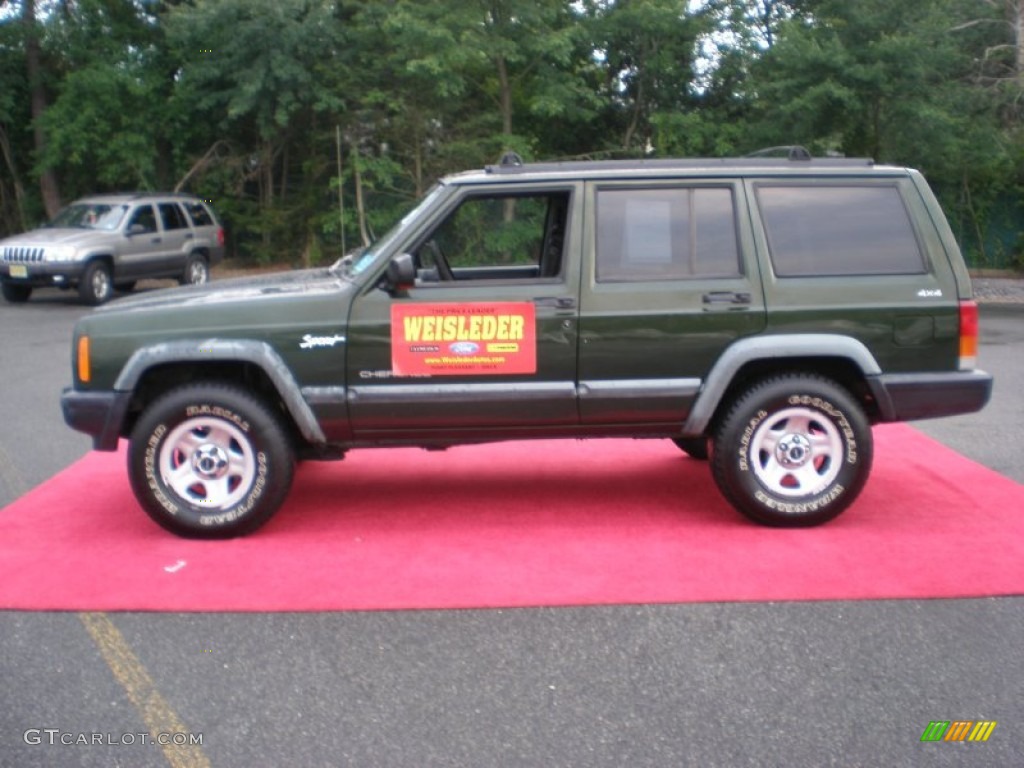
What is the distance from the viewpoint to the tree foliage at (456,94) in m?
18.9

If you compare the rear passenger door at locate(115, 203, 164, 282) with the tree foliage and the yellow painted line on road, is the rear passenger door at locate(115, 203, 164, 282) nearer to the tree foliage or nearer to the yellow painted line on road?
the tree foliage

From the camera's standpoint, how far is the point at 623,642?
15.3ft

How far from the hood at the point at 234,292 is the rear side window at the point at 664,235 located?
1.37m

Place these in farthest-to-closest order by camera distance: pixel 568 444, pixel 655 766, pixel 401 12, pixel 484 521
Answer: pixel 401 12
pixel 568 444
pixel 484 521
pixel 655 766

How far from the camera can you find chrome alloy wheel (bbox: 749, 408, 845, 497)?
5984 millimetres

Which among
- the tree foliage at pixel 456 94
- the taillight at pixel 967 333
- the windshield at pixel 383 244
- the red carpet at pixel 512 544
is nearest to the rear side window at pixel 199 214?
the tree foliage at pixel 456 94

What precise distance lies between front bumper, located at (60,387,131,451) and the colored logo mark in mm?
3929

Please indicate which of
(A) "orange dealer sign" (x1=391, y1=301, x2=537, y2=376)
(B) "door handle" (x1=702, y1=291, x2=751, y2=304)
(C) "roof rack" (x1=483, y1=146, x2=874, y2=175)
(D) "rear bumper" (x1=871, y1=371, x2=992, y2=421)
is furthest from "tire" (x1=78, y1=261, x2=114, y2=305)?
(D) "rear bumper" (x1=871, y1=371, x2=992, y2=421)

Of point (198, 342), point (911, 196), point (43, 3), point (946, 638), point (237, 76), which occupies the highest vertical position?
point (43, 3)

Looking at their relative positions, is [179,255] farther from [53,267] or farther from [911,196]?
[911,196]

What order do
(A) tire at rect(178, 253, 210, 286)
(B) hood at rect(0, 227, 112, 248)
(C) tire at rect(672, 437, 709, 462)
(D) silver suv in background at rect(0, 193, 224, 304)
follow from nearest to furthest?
(C) tire at rect(672, 437, 709, 462) → (D) silver suv in background at rect(0, 193, 224, 304) → (B) hood at rect(0, 227, 112, 248) → (A) tire at rect(178, 253, 210, 286)

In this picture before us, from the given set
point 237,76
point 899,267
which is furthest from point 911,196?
point 237,76

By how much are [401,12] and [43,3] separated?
8.91 meters

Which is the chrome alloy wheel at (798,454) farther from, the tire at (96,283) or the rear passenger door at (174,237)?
the rear passenger door at (174,237)
